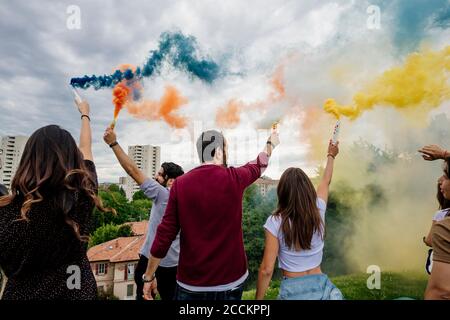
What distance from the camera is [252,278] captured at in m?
28.0

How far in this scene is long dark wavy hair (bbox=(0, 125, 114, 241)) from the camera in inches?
88.0

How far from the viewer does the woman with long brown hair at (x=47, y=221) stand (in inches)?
85.9

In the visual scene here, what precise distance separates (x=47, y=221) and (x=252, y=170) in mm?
2075

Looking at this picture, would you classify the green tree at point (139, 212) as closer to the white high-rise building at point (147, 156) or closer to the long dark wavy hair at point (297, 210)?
the white high-rise building at point (147, 156)

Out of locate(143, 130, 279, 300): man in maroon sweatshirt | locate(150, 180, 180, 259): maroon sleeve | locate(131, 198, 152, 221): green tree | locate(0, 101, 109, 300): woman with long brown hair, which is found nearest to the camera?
locate(0, 101, 109, 300): woman with long brown hair

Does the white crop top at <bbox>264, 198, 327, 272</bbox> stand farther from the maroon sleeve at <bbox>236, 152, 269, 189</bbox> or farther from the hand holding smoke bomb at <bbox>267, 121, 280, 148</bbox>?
the hand holding smoke bomb at <bbox>267, 121, 280, 148</bbox>

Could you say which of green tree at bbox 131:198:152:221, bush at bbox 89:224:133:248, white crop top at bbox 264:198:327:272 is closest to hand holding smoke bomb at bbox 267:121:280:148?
white crop top at bbox 264:198:327:272

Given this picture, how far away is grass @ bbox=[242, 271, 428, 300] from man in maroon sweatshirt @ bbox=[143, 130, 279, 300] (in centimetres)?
940

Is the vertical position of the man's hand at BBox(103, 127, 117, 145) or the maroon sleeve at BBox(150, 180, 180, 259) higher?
the man's hand at BBox(103, 127, 117, 145)

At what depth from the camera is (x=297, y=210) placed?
320 cm
